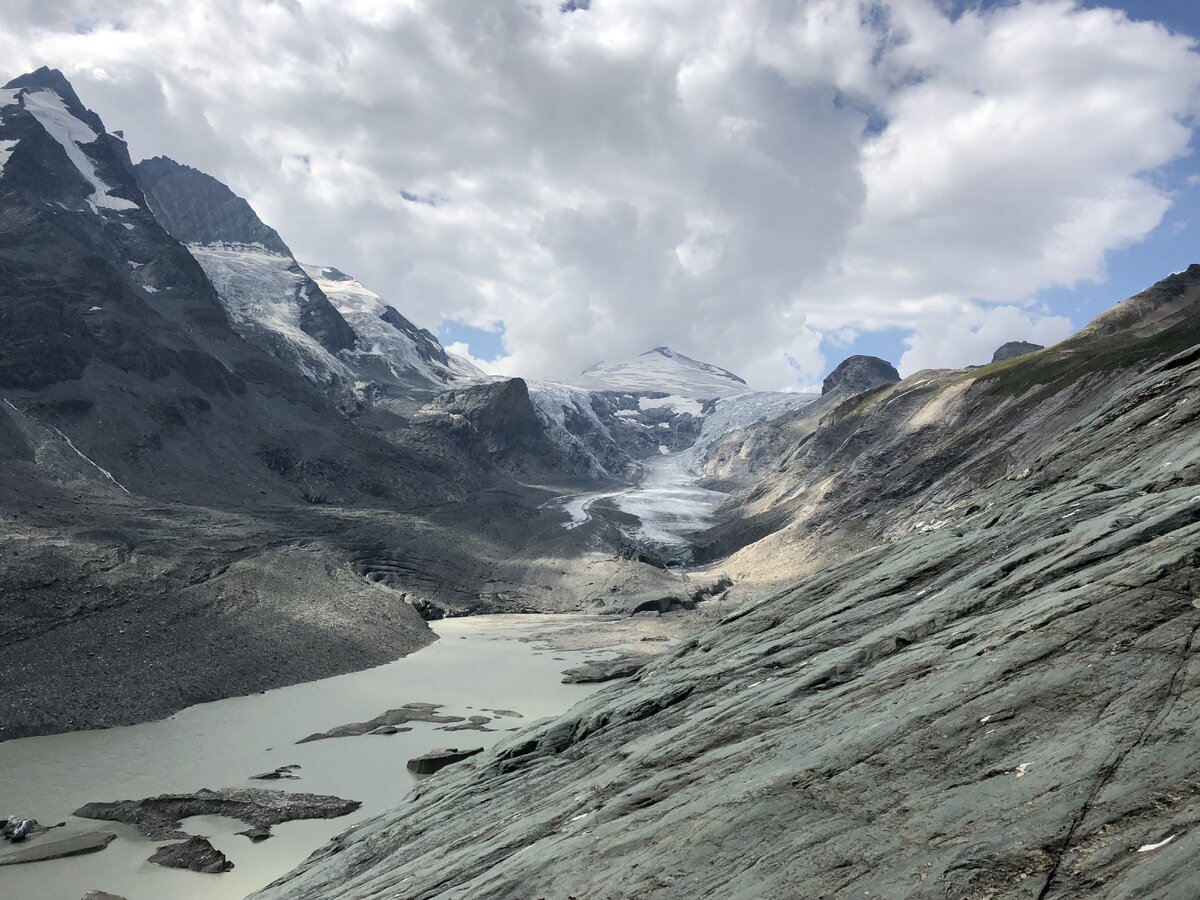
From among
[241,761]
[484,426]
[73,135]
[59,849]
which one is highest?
[73,135]

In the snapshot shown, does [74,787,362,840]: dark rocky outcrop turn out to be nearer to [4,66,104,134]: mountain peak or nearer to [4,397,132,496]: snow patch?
[4,397,132,496]: snow patch

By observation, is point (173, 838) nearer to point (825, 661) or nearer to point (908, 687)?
point (825, 661)

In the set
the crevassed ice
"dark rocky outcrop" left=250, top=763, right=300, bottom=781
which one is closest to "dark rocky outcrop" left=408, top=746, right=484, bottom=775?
"dark rocky outcrop" left=250, top=763, right=300, bottom=781

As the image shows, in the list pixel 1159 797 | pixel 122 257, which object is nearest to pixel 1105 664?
pixel 1159 797

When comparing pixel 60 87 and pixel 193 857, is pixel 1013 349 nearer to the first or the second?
pixel 193 857

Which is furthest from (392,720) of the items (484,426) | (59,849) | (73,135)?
(73,135)

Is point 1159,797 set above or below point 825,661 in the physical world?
below

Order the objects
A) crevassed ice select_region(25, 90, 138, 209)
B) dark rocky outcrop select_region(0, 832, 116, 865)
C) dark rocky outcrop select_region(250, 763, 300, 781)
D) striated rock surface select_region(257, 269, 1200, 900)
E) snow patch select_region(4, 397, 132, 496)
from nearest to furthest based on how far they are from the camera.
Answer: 1. striated rock surface select_region(257, 269, 1200, 900)
2. dark rocky outcrop select_region(0, 832, 116, 865)
3. dark rocky outcrop select_region(250, 763, 300, 781)
4. snow patch select_region(4, 397, 132, 496)
5. crevassed ice select_region(25, 90, 138, 209)
